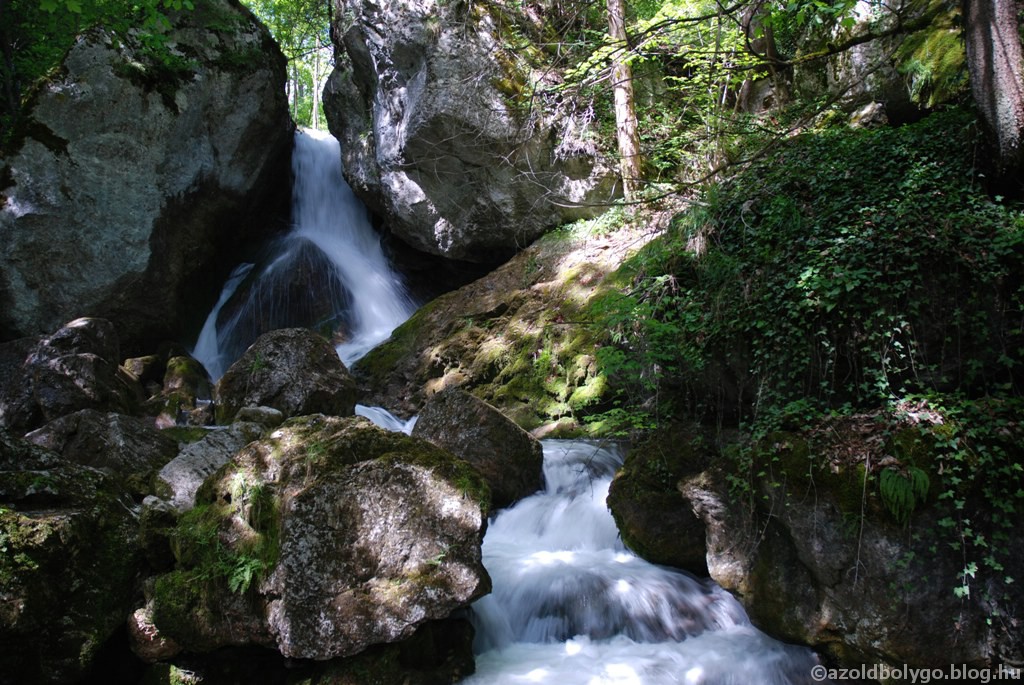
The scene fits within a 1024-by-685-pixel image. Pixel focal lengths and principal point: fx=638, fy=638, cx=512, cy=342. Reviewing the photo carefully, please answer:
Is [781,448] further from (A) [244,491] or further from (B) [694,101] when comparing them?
(B) [694,101]

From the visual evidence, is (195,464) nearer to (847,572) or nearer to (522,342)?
(522,342)

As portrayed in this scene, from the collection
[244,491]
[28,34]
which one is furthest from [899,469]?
[28,34]

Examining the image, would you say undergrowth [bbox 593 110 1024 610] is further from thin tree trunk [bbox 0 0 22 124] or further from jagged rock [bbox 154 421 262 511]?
Result: thin tree trunk [bbox 0 0 22 124]

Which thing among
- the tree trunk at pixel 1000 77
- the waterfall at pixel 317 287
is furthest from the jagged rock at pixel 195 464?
the tree trunk at pixel 1000 77

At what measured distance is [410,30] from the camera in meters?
11.0

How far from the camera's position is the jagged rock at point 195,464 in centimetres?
562

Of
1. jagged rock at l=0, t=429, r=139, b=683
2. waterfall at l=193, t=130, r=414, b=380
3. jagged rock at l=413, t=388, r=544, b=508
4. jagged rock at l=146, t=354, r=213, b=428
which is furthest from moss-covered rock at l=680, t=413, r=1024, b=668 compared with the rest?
waterfall at l=193, t=130, r=414, b=380

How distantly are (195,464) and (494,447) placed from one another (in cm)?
283

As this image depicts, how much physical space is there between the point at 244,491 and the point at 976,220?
206 inches

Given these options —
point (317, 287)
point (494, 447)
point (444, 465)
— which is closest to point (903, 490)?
point (444, 465)

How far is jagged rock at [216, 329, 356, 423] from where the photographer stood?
8.78 meters

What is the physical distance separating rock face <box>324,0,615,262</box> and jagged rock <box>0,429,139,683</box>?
297 inches

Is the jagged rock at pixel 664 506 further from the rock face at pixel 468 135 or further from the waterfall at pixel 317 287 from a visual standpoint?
the waterfall at pixel 317 287

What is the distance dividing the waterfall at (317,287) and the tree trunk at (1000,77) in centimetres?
952
